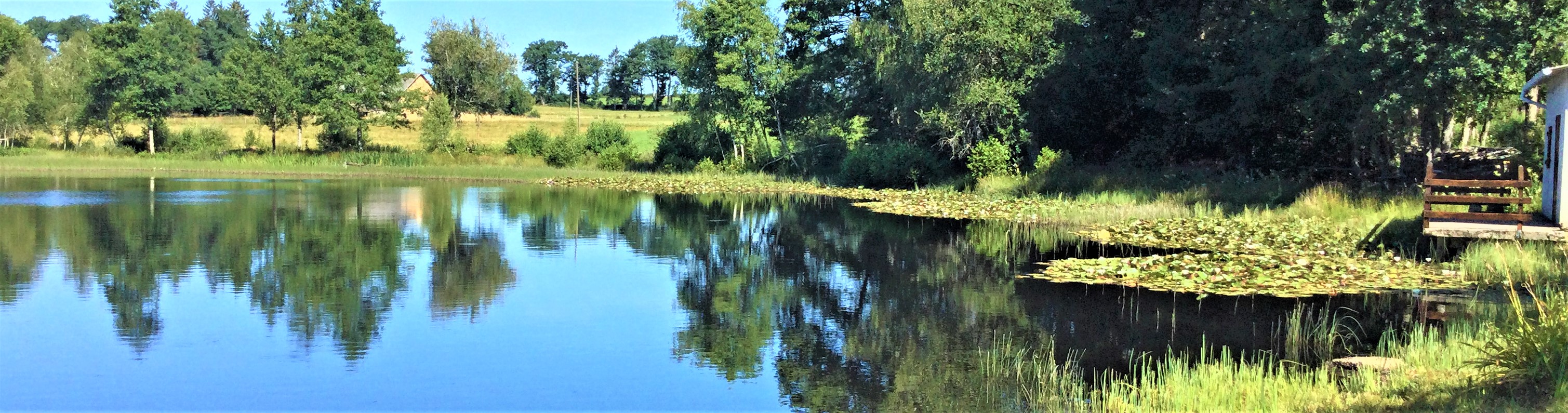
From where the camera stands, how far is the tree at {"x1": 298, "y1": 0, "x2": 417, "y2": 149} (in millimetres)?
55062

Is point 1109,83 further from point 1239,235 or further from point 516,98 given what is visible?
point 516,98

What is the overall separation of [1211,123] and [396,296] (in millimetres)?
20066

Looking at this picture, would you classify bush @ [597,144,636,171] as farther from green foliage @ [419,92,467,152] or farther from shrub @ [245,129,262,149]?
shrub @ [245,129,262,149]

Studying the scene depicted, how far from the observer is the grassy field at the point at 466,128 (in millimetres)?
65438

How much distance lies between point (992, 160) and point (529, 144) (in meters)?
30.5

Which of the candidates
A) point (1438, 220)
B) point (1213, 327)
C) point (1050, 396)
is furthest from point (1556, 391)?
point (1438, 220)

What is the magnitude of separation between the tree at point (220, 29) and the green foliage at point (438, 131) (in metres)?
56.0

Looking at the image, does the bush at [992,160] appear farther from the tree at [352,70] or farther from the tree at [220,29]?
the tree at [220,29]

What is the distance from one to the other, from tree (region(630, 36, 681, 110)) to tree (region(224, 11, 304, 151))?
55.9 meters

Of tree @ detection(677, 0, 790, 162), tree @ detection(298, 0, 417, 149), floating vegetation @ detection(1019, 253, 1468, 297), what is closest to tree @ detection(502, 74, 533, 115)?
tree @ detection(298, 0, 417, 149)

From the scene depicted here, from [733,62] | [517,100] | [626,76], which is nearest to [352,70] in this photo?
[517,100]

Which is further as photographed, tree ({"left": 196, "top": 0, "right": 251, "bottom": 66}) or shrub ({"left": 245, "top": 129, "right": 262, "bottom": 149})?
tree ({"left": 196, "top": 0, "right": 251, "bottom": 66})

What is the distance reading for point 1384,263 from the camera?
15.7 metres

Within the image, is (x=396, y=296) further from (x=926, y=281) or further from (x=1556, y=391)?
(x=1556, y=391)
